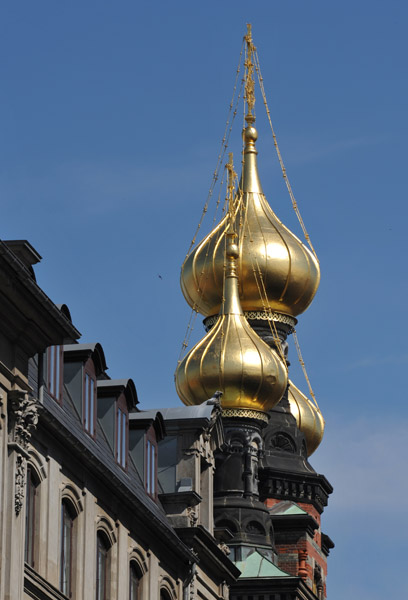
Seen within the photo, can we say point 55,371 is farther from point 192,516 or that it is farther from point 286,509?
point 286,509

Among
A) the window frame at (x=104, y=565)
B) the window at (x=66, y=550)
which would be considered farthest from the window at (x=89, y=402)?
the window at (x=66, y=550)

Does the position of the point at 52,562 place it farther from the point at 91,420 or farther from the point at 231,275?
the point at 231,275

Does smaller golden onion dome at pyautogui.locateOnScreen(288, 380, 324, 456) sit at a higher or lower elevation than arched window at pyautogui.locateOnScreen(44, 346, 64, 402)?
higher

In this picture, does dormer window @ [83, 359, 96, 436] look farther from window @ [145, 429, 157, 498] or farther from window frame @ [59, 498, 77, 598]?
window @ [145, 429, 157, 498]

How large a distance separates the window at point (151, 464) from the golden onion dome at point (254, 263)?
3540cm

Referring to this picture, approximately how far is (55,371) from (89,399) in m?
2.54

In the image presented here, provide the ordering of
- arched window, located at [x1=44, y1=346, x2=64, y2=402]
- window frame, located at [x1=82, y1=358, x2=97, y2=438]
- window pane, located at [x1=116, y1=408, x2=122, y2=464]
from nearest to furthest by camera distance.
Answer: arched window, located at [x1=44, y1=346, x2=64, y2=402], window frame, located at [x1=82, y1=358, x2=97, y2=438], window pane, located at [x1=116, y1=408, x2=122, y2=464]

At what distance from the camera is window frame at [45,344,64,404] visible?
3716 centimetres

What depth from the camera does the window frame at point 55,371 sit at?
1463 inches

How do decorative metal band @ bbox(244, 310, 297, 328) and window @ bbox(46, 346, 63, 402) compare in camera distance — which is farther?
decorative metal band @ bbox(244, 310, 297, 328)

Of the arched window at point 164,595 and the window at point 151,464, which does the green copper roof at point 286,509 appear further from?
the arched window at point 164,595

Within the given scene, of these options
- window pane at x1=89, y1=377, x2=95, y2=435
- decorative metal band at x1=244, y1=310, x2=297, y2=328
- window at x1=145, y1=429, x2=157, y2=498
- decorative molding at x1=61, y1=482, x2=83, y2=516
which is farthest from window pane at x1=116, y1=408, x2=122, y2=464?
decorative metal band at x1=244, y1=310, x2=297, y2=328

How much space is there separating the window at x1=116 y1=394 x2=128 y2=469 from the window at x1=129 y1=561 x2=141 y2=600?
2.18 m

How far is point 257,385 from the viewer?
238 feet
